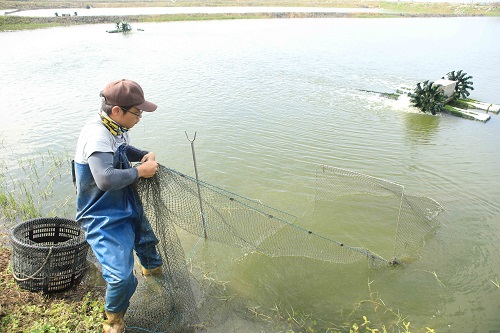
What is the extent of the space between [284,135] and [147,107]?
570 centimetres

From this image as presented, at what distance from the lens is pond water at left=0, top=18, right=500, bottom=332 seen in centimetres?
389

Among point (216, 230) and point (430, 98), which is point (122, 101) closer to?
point (216, 230)

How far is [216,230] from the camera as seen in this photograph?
4.02m

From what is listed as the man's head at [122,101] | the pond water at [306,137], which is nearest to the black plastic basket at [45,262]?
the man's head at [122,101]

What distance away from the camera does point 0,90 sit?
36.6 feet

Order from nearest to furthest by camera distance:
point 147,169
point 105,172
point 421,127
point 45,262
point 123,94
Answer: point 105,172
point 123,94
point 147,169
point 45,262
point 421,127

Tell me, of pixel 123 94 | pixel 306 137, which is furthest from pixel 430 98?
pixel 123 94

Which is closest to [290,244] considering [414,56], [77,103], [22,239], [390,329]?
[390,329]

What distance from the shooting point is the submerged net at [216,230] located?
10.2 feet

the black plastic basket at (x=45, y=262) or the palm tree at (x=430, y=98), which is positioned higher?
the black plastic basket at (x=45, y=262)

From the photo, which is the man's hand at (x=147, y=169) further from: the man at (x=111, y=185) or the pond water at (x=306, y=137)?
the pond water at (x=306, y=137)

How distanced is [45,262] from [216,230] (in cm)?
168

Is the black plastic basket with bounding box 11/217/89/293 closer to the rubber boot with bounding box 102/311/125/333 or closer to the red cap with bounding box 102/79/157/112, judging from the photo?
the rubber boot with bounding box 102/311/125/333

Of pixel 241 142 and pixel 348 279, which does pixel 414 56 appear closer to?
pixel 241 142
